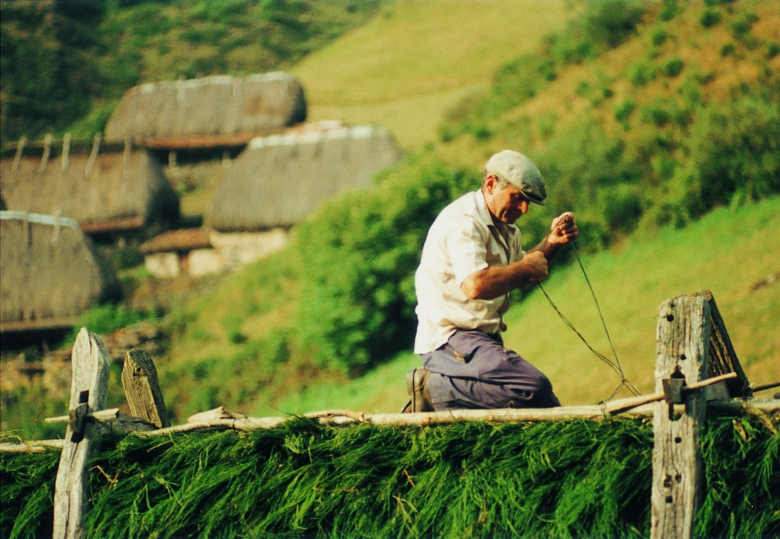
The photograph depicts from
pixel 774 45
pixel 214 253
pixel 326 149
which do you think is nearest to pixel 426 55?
pixel 326 149

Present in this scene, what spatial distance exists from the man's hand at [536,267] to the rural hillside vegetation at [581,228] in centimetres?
609

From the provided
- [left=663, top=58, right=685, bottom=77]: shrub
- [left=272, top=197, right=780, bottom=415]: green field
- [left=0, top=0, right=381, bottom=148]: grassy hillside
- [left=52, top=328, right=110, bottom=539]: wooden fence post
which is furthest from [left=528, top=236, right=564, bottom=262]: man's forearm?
[left=663, top=58, right=685, bottom=77]: shrub

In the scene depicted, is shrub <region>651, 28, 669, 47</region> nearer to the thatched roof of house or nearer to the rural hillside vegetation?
the rural hillside vegetation

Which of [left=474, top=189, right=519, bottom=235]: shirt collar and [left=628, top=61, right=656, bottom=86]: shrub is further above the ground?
[left=628, top=61, right=656, bottom=86]: shrub

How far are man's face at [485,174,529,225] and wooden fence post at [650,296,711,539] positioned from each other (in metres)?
0.94

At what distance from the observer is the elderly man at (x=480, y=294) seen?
4012 millimetres

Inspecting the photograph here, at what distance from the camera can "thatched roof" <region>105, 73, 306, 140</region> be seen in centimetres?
3672

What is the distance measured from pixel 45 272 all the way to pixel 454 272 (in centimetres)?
1572

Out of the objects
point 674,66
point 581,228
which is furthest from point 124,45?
point 581,228

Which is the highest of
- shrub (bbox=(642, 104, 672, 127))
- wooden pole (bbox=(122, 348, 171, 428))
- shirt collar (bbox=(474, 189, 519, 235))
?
shrub (bbox=(642, 104, 672, 127))

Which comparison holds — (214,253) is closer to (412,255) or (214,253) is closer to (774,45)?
(412,255)

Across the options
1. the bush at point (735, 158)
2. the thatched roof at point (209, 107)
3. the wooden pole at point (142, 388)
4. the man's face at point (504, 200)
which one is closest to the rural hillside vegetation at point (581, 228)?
the bush at point (735, 158)

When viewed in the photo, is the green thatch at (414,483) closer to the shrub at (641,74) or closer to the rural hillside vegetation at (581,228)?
the rural hillside vegetation at (581,228)

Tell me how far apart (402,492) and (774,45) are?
18.6 m
